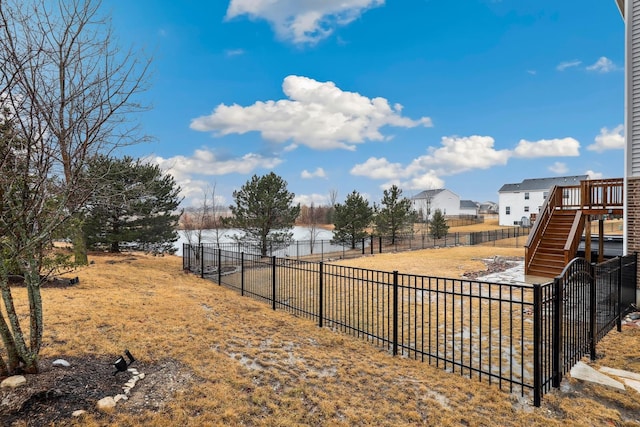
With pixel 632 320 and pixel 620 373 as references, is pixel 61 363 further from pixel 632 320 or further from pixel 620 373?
pixel 632 320

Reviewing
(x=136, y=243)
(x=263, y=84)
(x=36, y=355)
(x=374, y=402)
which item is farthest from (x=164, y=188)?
(x=374, y=402)

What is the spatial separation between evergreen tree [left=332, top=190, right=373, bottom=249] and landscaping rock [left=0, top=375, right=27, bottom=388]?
23478mm

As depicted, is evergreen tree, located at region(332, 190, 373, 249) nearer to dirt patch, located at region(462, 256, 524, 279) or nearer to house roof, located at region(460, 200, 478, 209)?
dirt patch, located at region(462, 256, 524, 279)

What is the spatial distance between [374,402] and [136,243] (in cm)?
1806

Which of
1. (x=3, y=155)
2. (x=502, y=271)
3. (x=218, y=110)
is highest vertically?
(x=218, y=110)

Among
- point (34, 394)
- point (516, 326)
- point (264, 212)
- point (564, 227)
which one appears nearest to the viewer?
point (34, 394)

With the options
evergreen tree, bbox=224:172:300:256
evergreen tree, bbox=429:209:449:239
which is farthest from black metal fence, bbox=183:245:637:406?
evergreen tree, bbox=429:209:449:239

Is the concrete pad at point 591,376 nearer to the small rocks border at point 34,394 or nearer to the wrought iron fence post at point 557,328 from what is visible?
the wrought iron fence post at point 557,328

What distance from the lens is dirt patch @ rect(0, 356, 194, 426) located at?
2.71m

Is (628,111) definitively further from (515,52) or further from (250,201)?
(250,201)

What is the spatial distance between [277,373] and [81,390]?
2.05 m

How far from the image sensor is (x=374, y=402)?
3.29 meters

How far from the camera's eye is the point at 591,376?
3.98 meters

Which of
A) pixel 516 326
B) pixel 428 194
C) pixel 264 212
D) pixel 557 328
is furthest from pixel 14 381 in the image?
pixel 428 194
